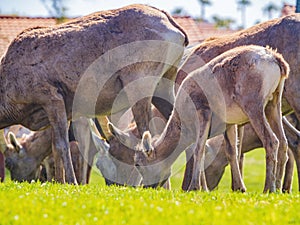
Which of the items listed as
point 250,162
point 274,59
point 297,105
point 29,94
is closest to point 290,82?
point 297,105

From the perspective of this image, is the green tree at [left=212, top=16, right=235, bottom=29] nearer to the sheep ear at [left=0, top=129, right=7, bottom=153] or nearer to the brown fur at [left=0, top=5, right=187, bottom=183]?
the sheep ear at [left=0, top=129, right=7, bottom=153]

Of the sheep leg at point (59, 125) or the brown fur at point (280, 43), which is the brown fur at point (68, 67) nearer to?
the sheep leg at point (59, 125)

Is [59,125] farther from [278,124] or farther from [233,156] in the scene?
[278,124]

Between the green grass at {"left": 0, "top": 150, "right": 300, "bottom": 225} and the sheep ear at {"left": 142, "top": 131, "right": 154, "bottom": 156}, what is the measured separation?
335 centimetres

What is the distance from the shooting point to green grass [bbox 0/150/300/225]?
25.3 ft

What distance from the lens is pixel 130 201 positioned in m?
8.72

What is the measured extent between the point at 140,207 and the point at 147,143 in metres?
5.39

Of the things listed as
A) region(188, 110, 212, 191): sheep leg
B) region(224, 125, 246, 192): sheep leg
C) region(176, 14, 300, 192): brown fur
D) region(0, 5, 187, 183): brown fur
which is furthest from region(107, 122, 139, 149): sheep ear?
region(188, 110, 212, 191): sheep leg

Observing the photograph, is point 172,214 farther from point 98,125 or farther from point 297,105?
point 98,125

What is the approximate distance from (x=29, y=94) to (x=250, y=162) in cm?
1816

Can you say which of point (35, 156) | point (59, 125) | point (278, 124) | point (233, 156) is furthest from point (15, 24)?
point (278, 124)

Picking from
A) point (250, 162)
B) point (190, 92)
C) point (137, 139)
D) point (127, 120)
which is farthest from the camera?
point (250, 162)

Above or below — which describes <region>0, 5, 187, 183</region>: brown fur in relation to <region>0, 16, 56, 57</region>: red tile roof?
above

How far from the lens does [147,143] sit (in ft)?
44.7
